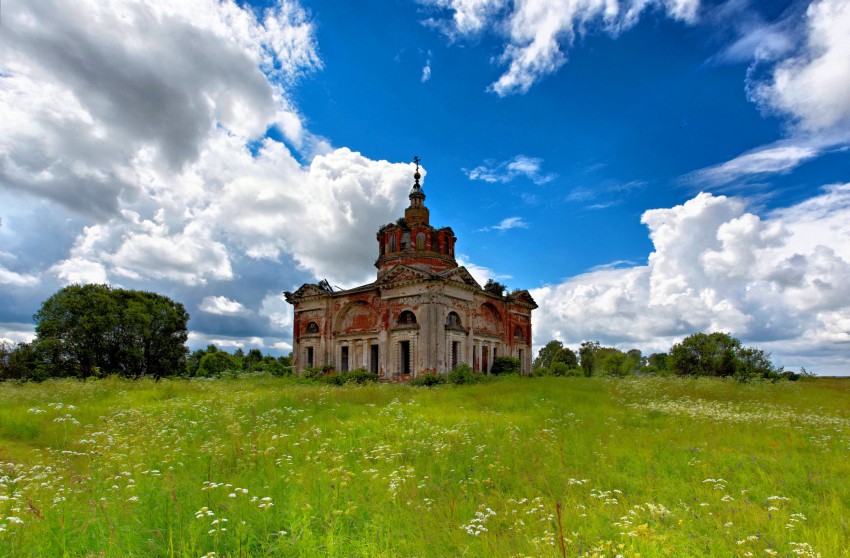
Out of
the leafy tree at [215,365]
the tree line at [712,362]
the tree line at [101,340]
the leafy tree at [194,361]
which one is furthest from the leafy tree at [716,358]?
the leafy tree at [194,361]

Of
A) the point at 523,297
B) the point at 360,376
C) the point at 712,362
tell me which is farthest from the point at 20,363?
the point at 712,362

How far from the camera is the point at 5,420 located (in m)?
13.1

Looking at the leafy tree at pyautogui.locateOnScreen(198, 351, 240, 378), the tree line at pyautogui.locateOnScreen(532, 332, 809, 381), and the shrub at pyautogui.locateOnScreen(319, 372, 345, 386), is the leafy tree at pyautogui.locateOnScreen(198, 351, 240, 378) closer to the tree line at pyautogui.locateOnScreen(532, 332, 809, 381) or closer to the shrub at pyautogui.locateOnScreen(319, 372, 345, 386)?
the shrub at pyautogui.locateOnScreen(319, 372, 345, 386)

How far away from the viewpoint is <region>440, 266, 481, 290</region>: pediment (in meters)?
30.9

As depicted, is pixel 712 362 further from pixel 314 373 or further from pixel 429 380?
pixel 314 373

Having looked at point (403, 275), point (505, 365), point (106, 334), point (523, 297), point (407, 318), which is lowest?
point (505, 365)

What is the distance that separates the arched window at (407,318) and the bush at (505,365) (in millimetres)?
7252

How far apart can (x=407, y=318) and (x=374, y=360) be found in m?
4.36

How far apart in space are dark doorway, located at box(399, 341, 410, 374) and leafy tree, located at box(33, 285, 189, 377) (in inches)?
783

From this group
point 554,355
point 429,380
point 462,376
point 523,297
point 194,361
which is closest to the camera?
point 429,380

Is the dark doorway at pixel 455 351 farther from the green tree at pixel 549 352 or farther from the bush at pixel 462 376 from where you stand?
the green tree at pixel 549 352

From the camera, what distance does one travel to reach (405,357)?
3183cm

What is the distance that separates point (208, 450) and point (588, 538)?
6.90 metres

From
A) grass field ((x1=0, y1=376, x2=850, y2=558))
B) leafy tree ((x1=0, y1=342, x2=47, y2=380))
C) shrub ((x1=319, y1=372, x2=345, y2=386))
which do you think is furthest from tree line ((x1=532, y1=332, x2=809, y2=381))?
leafy tree ((x1=0, y1=342, x2=47, y2=380))
